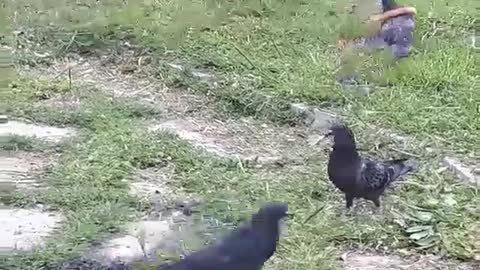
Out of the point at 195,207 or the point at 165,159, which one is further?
the point at 165,159

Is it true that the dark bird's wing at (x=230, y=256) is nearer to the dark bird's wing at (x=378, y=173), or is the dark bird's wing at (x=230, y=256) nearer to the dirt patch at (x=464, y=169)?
the dark bird's wing at (x=378, y=173)

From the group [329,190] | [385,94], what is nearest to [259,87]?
[385,94]

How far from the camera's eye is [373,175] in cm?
274

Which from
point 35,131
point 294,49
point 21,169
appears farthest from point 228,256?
point 294,49

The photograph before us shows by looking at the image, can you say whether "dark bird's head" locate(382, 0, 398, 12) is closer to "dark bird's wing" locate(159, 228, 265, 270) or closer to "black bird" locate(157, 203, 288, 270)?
"black bird" locate(157, 203, 288, 270)

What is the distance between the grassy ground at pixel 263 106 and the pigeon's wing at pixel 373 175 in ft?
0.33

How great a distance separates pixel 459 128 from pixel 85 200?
4.90 feet

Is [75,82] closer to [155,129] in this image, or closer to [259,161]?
[155,129]

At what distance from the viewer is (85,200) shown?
109 inches

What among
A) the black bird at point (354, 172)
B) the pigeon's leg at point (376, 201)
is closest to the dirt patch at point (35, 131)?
the black bird at point (354, 172)

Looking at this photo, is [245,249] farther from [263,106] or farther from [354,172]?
[263,106]

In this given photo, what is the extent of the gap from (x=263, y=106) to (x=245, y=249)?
1.87 m

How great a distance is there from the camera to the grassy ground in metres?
2.62

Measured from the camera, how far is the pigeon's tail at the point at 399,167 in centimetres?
279
